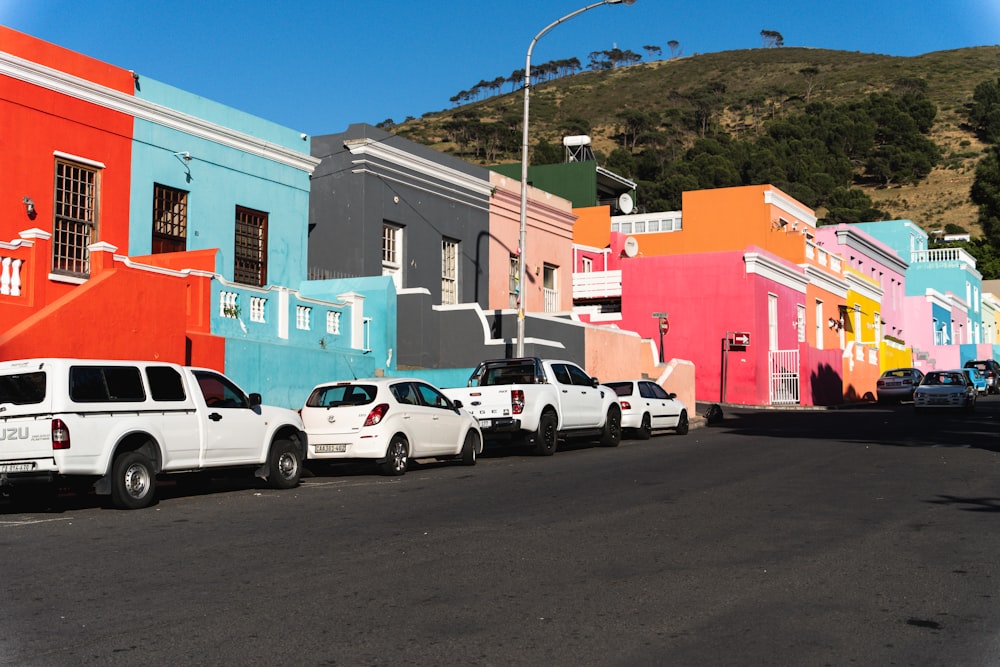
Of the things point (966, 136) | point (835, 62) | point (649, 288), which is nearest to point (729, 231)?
point (649, 288)

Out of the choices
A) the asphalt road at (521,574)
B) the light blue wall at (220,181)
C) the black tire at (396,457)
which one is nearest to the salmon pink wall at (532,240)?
the light blue wall at (220,181)

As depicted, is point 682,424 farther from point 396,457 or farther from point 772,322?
point 772,322

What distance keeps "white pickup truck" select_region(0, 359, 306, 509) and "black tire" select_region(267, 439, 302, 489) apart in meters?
0.25

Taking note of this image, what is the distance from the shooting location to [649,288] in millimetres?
44188

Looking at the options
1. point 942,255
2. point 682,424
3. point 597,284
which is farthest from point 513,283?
point 942,255

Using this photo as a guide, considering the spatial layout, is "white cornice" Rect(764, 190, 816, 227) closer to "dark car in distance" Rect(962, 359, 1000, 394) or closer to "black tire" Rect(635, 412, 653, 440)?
"dark car in distance" Rect(962, 359, 1000, 394)

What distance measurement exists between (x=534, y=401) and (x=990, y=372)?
4698 cm

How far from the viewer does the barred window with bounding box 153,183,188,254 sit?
22.7m

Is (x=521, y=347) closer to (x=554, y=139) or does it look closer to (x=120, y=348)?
(x=120, y=348)

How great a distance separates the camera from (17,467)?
39.9ft

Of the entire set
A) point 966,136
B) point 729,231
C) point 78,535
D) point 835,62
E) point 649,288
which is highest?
point 835,62

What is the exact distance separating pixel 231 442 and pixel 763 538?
719 centimetres

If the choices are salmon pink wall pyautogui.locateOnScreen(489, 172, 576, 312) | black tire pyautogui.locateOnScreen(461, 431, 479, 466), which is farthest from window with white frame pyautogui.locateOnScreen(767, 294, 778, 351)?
black tire pyautogui.locateOnScreen(461, 431, 479, 466)

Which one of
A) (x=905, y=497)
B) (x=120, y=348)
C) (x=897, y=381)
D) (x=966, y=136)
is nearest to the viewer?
(x=905, y=497)
